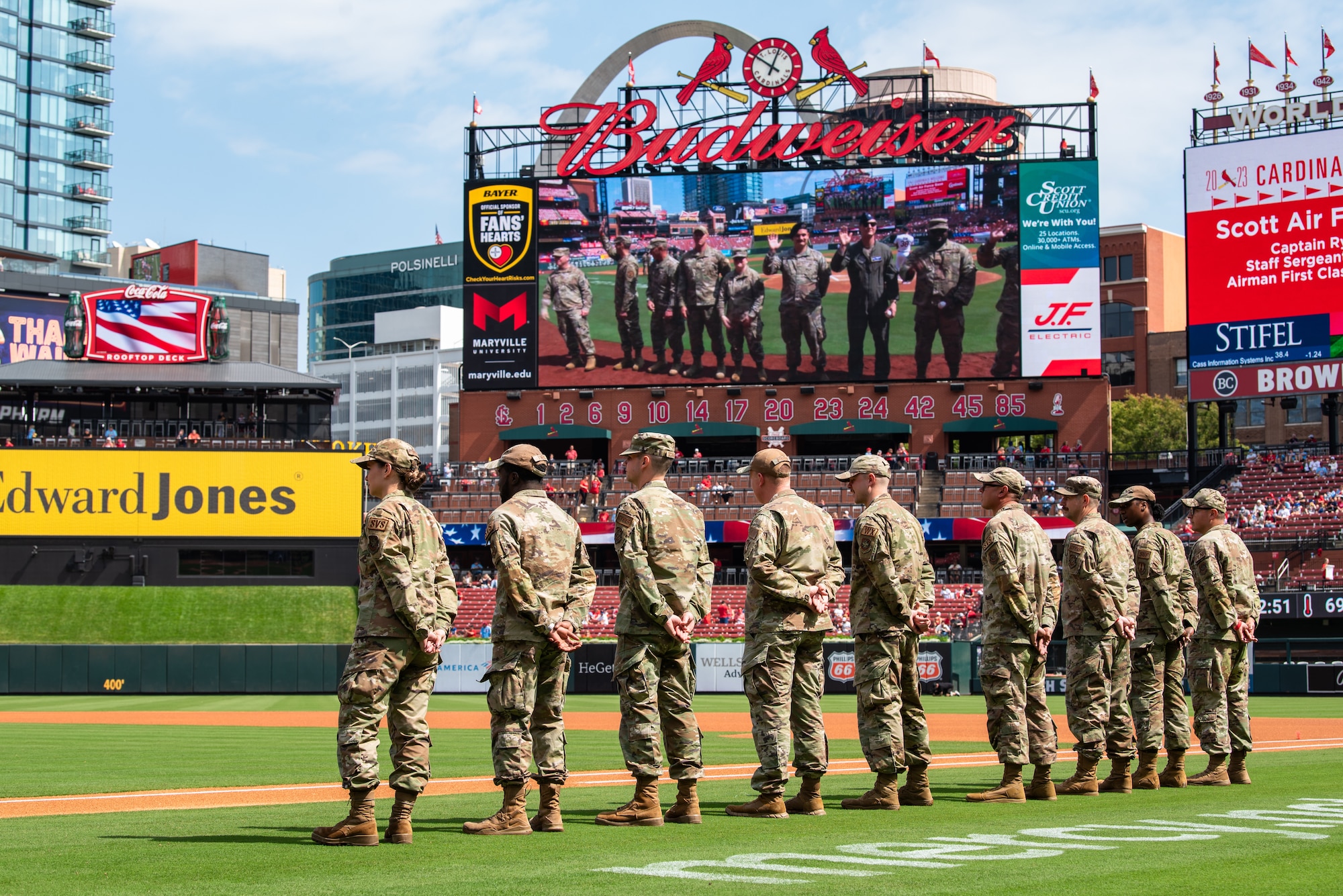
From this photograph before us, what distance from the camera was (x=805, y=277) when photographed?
174ft

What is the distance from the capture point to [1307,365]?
46844 millimetres

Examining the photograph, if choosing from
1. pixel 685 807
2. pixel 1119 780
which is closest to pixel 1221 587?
pixel 1119 780

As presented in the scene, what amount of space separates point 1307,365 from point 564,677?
42.8 meters

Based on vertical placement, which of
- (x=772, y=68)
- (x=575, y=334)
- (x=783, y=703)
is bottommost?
(x=783, y=703)

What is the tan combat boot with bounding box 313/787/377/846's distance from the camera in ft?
27.5

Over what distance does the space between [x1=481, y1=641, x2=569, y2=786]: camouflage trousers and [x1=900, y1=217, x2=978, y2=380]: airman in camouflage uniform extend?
44.8 meters

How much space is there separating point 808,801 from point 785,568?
5.08 feet

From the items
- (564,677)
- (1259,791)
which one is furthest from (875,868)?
(1259,791)

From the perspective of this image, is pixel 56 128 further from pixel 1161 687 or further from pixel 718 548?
pixel 1161 687

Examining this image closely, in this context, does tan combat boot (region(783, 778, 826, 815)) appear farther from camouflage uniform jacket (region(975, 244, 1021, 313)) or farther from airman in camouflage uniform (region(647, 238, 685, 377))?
airman in camouflage uniform (region(647, 238, 685, 377))

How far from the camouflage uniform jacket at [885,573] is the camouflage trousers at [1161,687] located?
104 inches

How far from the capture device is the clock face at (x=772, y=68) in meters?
55.9

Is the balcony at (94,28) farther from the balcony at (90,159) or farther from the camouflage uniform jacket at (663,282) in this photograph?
the camouflage uniform jacket at (663,282)

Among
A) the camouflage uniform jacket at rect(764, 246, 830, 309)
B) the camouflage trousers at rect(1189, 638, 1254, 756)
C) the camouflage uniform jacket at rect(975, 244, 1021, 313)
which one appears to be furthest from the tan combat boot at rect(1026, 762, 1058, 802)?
the camouflage uniform jacket at rect(764, 246, 830, 309)
